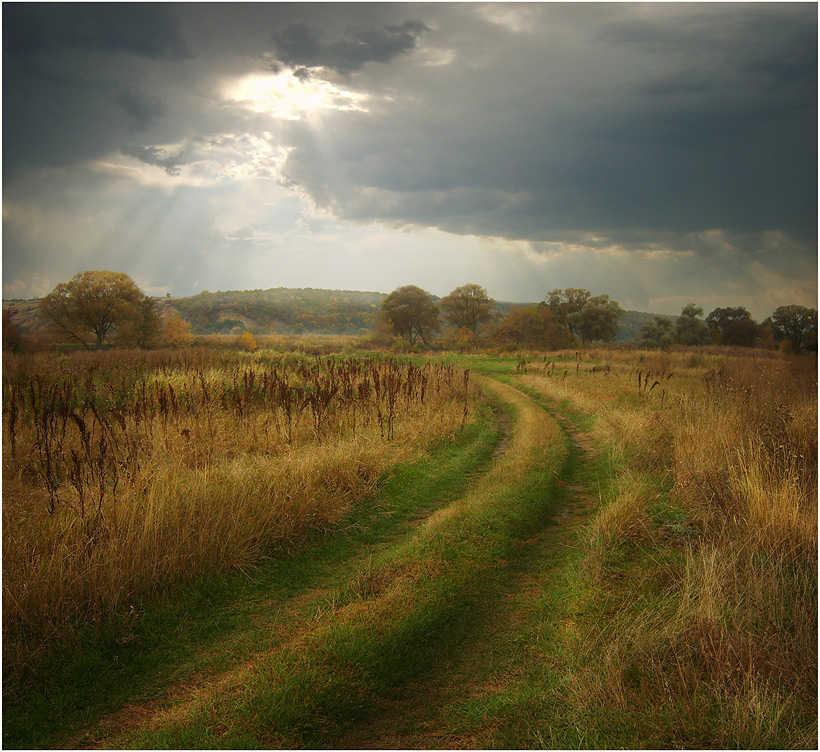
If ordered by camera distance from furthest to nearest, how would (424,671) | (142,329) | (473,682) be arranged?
(142,329), (424,671), (473,682)

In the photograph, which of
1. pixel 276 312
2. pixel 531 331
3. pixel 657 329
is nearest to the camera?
pixel 531 331

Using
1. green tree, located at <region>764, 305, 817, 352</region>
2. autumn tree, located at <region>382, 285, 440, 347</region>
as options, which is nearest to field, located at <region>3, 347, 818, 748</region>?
green tree, located at <region>764, 305, 817, 352</region>

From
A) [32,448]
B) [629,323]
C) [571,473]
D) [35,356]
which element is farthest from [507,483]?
[629,323]

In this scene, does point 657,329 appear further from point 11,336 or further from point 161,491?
point 161,491

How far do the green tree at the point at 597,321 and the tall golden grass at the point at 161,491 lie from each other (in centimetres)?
5453

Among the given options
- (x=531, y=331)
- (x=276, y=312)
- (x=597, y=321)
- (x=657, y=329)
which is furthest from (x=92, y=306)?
(x=276, y=312)

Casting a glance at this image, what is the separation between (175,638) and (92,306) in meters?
34.1

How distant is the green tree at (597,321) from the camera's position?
6156cm

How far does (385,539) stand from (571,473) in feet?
14.6

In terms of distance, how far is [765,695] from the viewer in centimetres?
303

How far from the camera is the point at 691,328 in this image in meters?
59.2

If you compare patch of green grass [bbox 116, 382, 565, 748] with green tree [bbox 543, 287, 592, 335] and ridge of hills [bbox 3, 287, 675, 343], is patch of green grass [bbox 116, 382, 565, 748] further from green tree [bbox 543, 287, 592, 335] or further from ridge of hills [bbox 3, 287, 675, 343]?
ridge of hills [bbox 3, 287, 675, 343]

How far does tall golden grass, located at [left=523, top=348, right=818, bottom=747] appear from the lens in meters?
3.15

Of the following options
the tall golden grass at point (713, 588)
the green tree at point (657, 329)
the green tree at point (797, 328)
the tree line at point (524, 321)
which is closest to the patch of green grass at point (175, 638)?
the tall golden grass at point (713, 588)
